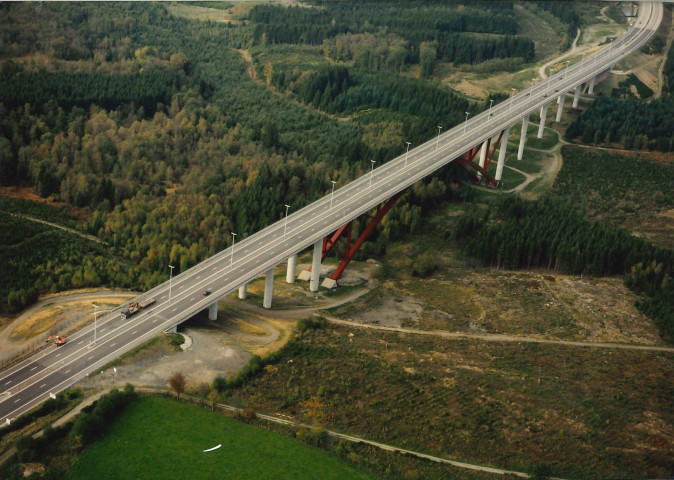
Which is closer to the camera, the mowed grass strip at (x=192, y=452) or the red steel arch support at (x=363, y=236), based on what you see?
the mowed grass strip at (x=192, y=452)

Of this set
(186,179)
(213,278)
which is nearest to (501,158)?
(186,179)

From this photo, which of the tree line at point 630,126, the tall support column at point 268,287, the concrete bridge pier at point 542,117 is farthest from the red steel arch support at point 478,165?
the tall support column at point 268,287

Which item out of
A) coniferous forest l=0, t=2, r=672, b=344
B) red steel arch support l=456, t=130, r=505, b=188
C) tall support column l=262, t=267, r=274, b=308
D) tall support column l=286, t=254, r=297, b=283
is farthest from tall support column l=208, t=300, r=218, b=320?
red steel arch support l=456, t=130, r=505, b=188

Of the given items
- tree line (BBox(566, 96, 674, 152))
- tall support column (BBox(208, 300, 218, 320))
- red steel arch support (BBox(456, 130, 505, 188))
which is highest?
tree line (BBox(566, 96, 674, 152))

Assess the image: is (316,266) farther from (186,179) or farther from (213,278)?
(186,179)

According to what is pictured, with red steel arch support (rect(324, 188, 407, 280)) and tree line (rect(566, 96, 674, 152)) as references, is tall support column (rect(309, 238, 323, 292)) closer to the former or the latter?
red steel arch support (rect(324, 188, 407, 280))

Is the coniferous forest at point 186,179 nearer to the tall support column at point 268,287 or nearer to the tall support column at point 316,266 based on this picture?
the tall support column at point 268,287

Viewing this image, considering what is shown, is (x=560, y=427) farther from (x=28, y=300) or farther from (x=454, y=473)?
(x=28, y=300)
